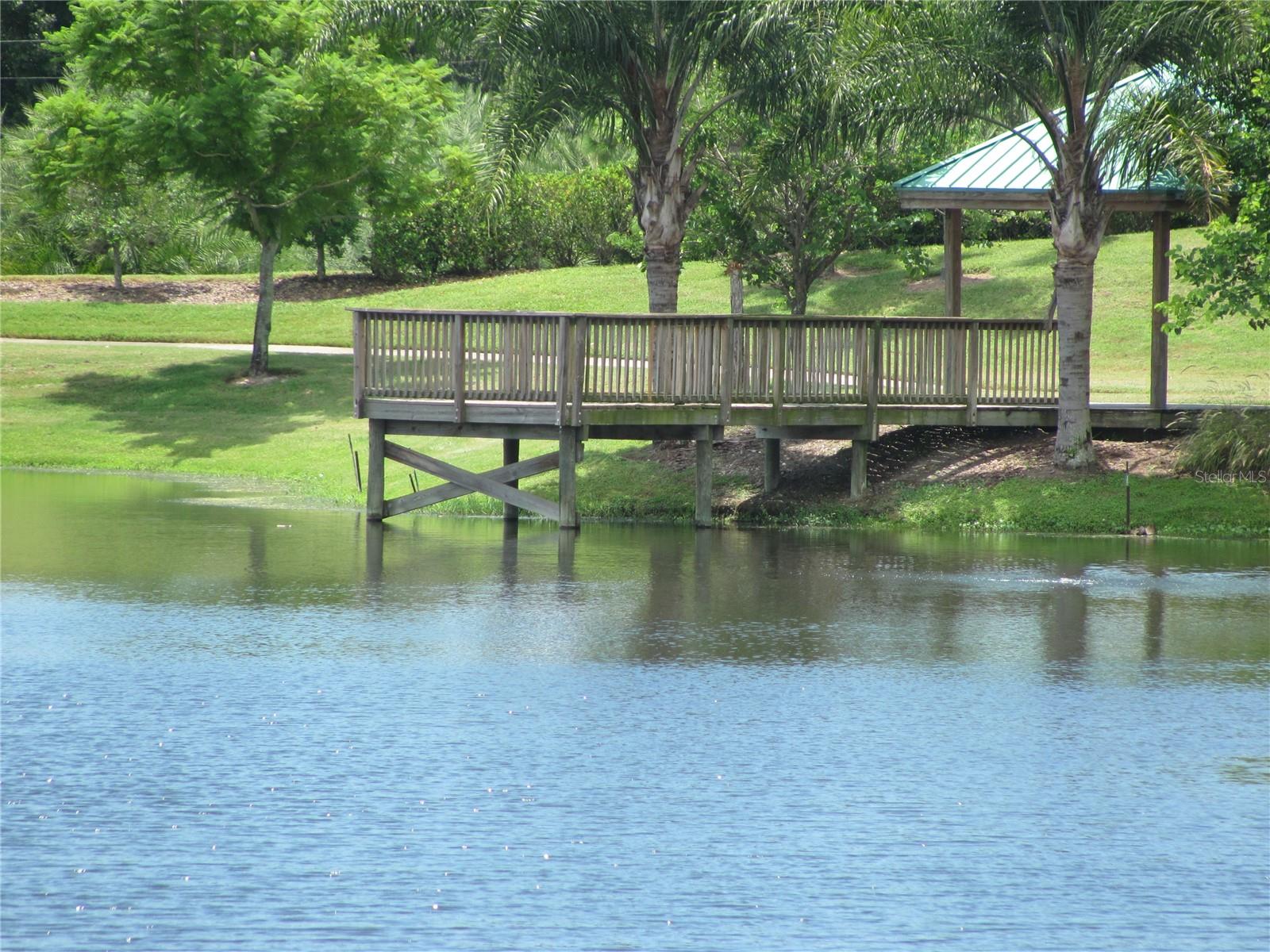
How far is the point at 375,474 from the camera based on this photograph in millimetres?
22766

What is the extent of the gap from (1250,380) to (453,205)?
24001 mm

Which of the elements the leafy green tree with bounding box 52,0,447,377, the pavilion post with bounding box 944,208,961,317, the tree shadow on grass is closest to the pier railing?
the pavilion post with bounding box 944,208,961,317

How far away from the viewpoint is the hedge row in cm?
4709

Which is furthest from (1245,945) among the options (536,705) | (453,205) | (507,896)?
(453,205)

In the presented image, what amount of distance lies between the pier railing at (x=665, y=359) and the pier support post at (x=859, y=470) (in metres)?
0.87

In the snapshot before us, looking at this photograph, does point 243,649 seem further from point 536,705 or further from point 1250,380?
point 1250,380

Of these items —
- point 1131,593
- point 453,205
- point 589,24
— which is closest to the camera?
point 1131,593

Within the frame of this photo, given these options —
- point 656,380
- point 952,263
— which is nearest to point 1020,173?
point 952,263

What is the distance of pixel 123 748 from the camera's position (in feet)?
36.4

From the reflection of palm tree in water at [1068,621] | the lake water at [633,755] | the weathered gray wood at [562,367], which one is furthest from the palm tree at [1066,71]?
the weathered gray wood at [562,367]

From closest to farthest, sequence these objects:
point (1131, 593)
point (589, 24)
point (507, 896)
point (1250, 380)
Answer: point (507, 896) < point (1131, 593) < point (589, 24) < point (1250, 380)

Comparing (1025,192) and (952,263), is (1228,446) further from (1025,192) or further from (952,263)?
(952,263)

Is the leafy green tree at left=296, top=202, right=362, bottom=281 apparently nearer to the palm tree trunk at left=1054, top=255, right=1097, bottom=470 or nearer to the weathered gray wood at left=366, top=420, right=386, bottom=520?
the weathered gray wood at left=366, top=420, right=386, bottom=520

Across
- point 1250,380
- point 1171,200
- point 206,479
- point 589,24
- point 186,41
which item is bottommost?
point 206,479
